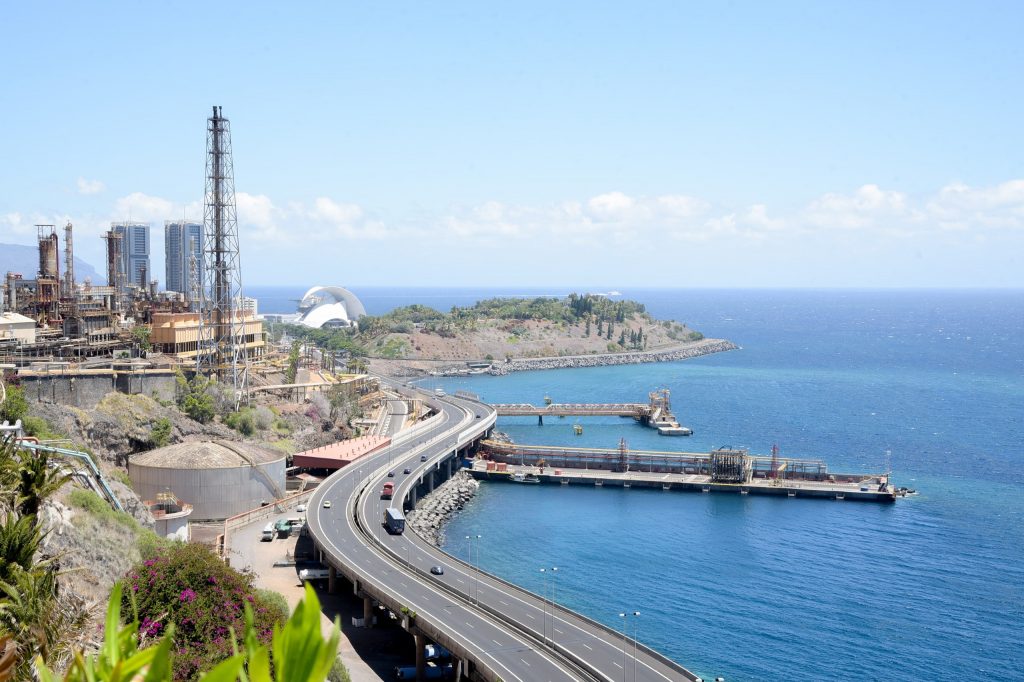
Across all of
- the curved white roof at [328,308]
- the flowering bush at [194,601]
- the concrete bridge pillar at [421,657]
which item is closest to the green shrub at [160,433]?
the flowering bush at [194,601]

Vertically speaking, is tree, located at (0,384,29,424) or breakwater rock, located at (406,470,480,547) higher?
tree, located at (0,384,29,424)

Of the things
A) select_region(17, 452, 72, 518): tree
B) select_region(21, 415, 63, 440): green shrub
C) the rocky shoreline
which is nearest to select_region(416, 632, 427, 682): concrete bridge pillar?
select_region(17, 452, 72, 518): tree

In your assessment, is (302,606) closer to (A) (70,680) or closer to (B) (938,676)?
(A) (70,680)

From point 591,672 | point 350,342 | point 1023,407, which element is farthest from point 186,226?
point 591,672

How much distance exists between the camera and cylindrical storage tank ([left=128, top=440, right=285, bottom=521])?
49656 mm

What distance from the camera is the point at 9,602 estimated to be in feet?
48.6

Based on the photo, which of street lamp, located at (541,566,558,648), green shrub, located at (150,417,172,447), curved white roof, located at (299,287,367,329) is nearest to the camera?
street lamp, located at (541,566,558,648)

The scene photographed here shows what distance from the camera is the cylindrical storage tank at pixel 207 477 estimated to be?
163ft

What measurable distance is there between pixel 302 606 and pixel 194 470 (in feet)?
162

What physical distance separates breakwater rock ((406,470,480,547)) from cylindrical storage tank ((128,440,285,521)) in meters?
8.98

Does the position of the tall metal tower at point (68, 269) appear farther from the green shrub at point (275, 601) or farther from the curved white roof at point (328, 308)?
the curved white roof at point (328, 308)

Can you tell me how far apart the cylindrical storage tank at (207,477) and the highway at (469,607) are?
365 centimetres

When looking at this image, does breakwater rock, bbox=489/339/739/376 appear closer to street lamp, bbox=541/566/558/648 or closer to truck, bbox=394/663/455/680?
street lamp, bbox=541/566/558/648

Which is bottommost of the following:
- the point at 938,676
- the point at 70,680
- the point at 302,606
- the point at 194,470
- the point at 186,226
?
the point at 938,676
